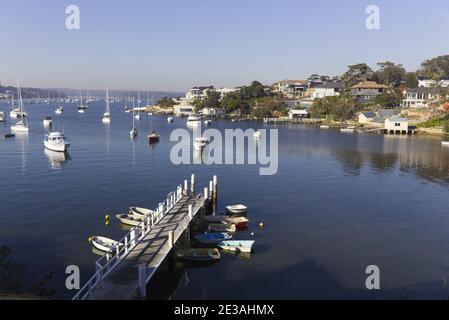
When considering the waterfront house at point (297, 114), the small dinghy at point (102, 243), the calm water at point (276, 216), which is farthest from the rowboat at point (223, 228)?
the waterfront house at point (297, 114)

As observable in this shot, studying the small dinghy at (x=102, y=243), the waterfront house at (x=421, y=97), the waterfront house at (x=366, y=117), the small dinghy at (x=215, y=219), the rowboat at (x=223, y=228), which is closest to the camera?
the small dinghy at (x=102, y=243)

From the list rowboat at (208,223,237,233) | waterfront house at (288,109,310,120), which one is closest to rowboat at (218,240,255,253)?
rowboat at (208,223,237,233)

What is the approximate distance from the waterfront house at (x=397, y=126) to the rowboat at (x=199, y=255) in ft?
377

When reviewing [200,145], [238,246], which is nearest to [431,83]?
[200,145]

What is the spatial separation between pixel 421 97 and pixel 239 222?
154 metres

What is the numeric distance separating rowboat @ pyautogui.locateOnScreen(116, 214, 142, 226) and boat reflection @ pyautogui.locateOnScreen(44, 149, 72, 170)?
30642mm

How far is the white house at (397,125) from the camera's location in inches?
5098

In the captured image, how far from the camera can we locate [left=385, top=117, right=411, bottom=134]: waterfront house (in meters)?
130

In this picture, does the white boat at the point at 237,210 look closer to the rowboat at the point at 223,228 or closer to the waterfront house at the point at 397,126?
the rowboat at the point at 223,228

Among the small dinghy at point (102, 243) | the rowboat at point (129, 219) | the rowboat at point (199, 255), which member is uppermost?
the rowboat at point (129, 219)

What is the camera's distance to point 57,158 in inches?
2879

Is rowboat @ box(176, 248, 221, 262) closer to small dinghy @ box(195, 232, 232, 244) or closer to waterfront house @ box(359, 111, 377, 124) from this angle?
small dinghy @ box(195, 232, 232, 244)
